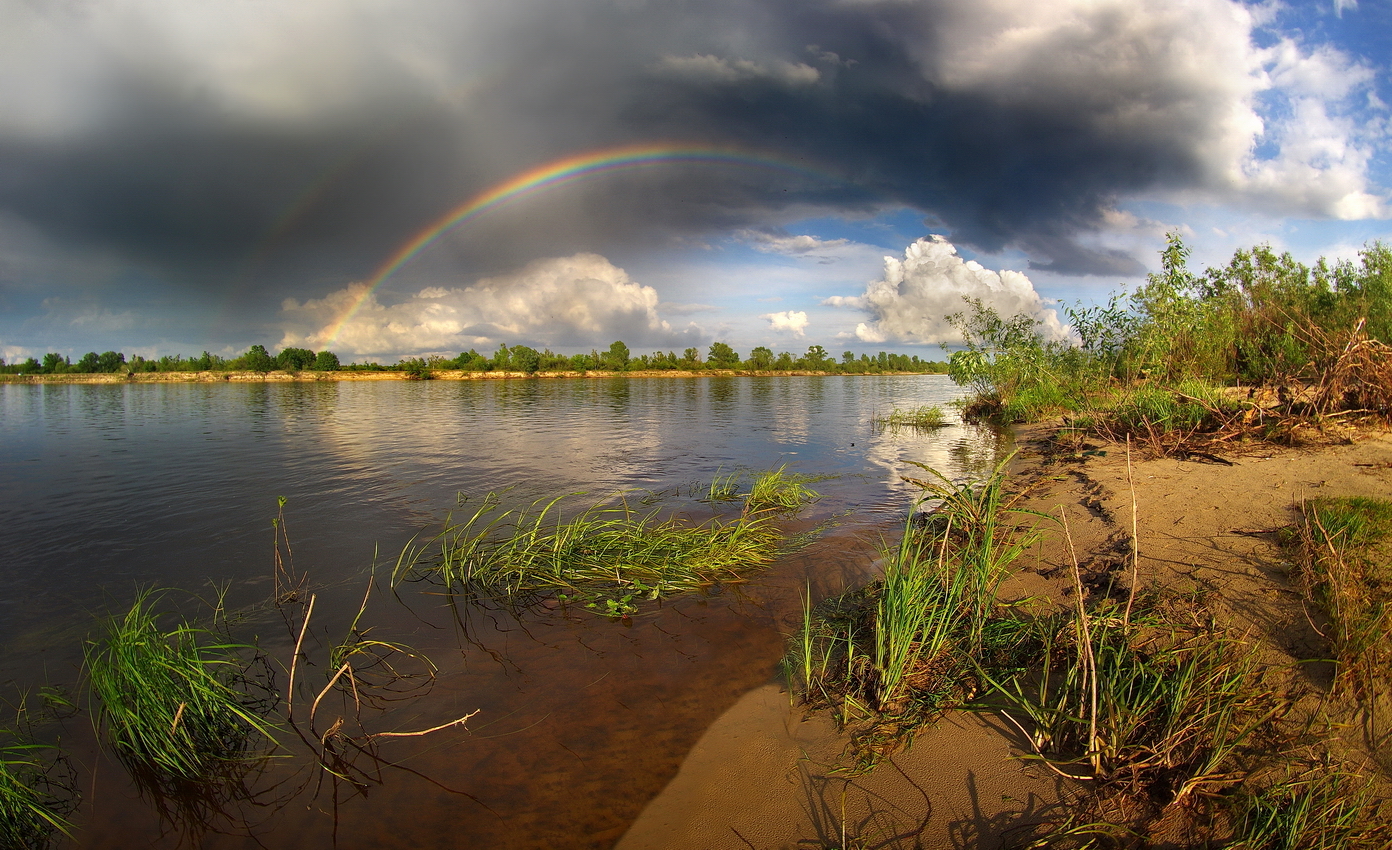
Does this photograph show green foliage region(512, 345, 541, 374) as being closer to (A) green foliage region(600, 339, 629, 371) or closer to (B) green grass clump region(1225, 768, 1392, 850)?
(A) green foliage region(600, 339, 629, 371)

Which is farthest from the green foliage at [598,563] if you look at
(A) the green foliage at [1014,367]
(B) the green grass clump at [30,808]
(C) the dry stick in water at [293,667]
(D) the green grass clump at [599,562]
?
(A) the green foliage at [1014,367]

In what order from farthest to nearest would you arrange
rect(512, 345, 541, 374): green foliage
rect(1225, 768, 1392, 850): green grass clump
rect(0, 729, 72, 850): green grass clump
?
rect(512, 345, 541, 374): green foliage → rect(0, 729, 72, 850): green grass clump → rect(1225, 768, 1392, 850): green grass clump

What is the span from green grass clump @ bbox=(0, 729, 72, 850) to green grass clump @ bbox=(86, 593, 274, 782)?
408mm

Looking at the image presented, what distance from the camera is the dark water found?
4.14 meters

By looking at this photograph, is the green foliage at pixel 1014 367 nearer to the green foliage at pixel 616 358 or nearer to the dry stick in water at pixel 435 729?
the dry stick in water at pixel 435 729

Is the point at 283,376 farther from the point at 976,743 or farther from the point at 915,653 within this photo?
the point at 976,743

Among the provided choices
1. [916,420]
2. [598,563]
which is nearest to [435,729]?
[598,563]

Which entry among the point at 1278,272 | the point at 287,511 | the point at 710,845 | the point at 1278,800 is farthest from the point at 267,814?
the point at 1278,272

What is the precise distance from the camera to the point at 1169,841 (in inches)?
119

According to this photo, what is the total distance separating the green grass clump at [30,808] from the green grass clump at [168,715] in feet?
1.34

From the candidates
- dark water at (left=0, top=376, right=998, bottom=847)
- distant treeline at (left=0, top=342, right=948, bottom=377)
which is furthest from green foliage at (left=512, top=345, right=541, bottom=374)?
dark water at (left=0, top=376, right=998, bottom=847)

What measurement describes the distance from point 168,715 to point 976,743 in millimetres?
5967

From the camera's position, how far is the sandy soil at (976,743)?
3494mm

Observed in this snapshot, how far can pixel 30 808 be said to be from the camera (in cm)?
383
